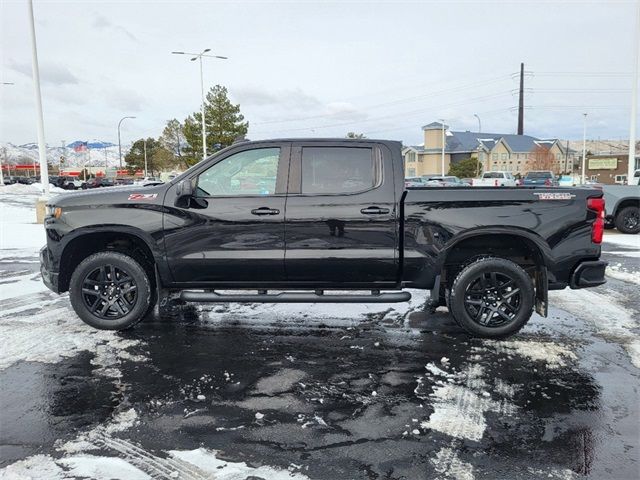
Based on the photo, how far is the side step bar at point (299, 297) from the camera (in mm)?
5098

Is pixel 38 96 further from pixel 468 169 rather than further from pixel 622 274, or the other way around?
pixel 468 169

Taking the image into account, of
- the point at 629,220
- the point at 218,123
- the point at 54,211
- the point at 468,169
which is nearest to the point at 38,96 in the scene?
the point at 54,211

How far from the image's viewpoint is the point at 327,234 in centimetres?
504

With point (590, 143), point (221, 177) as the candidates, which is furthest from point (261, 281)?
point (590, 143)

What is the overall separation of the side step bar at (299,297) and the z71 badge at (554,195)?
5.15ft

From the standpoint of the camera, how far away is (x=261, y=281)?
5.23m

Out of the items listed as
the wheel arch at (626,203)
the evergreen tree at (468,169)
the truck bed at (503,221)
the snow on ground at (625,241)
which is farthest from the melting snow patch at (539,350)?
the evergreen tree at (468,169)

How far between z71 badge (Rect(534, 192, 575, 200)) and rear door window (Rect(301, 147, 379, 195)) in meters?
1.57

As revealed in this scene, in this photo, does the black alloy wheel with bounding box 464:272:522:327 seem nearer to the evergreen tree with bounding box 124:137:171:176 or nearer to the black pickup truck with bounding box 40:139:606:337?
the black pickup truck with bounding box 40:139:606:337

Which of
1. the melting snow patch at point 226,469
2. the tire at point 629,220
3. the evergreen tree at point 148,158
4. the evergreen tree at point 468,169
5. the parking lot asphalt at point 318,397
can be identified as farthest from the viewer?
the evergreen tree at point 148,158

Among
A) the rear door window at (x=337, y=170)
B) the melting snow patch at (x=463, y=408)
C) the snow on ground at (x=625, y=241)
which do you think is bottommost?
the melting snow patch at (x=463, y=408)

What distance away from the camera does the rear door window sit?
5.14 m

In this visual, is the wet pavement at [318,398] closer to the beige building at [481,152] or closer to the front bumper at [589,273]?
the front bumper at [589,273]

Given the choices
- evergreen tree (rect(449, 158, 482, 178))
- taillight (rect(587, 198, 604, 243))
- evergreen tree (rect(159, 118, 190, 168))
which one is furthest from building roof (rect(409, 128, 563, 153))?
taillight (rect(587, 198, 604, 243))
